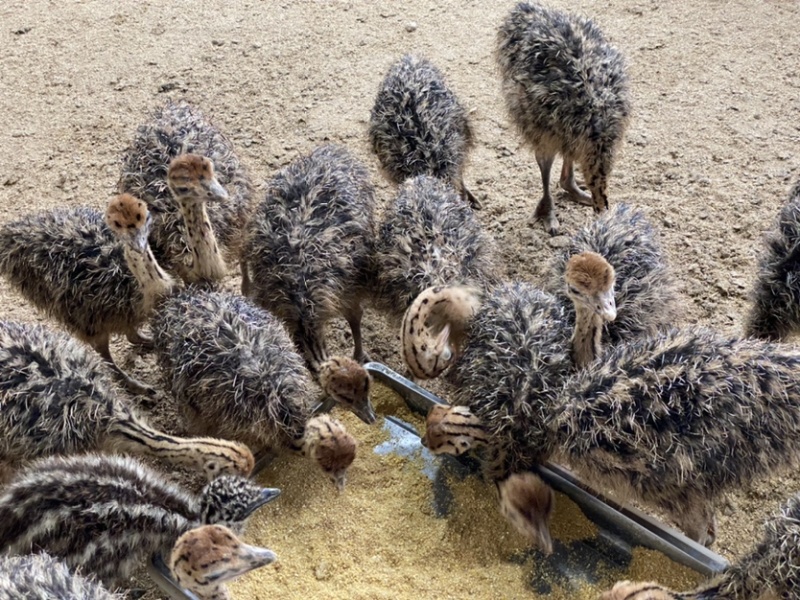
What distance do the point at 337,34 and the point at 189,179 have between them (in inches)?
129

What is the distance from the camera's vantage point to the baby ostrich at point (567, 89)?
13.2 feet

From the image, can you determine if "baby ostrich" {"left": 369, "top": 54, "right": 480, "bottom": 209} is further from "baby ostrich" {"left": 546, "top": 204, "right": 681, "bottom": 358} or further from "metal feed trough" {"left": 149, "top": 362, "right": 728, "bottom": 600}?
"metal feed trough" {"left": 149, "top": 362, "right": 728, "bottom": 600}

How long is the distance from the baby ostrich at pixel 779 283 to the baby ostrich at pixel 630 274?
0.35 meters

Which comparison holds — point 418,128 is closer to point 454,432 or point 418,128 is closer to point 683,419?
point 454,432

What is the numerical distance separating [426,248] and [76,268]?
156cm

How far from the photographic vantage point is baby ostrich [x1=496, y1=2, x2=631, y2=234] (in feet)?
13.2

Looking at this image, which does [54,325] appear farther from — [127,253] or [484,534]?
[484,534]

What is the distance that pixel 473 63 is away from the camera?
5.88 m

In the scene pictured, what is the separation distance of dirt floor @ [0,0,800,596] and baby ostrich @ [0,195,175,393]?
57cm

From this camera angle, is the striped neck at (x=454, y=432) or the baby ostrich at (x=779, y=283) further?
the baby ostrich at (x=779, y=283)

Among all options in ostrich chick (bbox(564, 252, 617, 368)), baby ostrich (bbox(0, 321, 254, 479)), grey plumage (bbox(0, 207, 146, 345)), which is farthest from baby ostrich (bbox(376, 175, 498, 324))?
grey plumage (bbox(0, 207, 146, 345))

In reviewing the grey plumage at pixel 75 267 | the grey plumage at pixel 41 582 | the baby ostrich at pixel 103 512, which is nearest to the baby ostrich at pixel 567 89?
the grey plumage at pixel 75 267

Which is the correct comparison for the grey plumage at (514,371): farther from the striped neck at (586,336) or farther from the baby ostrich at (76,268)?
the baby ostrich at (76,268)

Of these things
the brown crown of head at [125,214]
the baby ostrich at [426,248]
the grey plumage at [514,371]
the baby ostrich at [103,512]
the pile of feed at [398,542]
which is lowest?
the pile of feed at [398,542]
